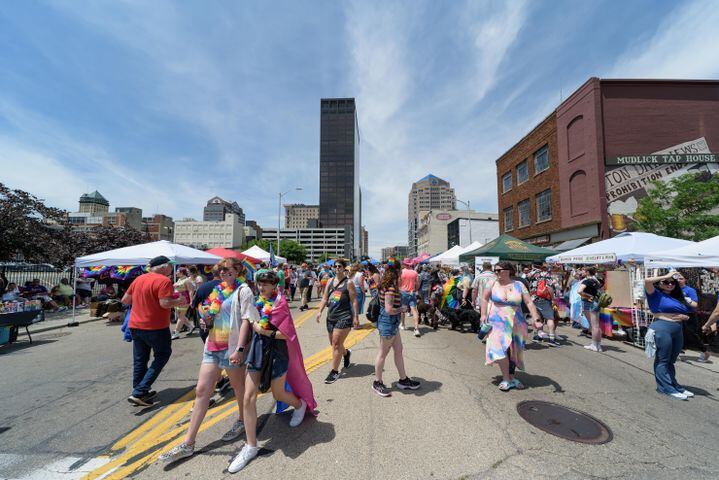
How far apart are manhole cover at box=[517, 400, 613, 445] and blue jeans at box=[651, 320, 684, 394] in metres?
1.78

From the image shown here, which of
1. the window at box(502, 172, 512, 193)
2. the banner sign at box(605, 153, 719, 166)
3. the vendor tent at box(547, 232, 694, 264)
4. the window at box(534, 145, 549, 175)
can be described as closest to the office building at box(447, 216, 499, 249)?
the window at box(502, 172, 512, 193)

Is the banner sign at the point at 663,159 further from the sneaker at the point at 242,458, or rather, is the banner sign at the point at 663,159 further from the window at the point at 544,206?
the sneaker at the point at 242,458

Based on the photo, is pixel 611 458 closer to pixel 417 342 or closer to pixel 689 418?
pixel 689 418

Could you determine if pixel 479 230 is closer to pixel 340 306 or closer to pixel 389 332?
pixel 340 306

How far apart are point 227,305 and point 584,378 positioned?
5612 mm

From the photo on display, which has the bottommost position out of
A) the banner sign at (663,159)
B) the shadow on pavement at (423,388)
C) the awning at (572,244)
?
the shadow on pavement at (423,388)

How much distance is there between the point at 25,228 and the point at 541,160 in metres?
32.4

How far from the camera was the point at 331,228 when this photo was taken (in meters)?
151

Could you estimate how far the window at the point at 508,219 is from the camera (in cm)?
3120

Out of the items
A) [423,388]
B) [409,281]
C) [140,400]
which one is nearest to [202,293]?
[140,400]

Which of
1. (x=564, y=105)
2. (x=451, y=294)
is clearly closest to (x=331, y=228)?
(x=564, y=105)

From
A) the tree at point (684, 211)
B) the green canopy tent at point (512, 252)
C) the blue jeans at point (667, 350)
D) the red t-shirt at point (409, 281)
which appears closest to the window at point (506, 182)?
the tree at point (684, 211)

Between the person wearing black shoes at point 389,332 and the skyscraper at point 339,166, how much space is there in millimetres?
143137

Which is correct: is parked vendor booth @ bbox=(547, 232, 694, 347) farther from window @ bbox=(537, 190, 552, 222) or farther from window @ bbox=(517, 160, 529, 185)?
window @ bbox=(517, 160, 529, 185)
